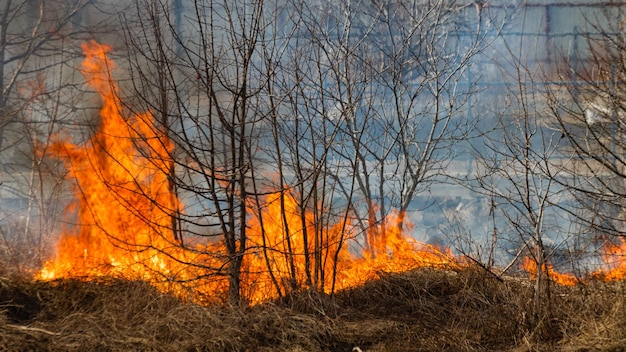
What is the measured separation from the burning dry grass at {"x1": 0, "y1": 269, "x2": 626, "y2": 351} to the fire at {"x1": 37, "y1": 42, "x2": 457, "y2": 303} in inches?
19.3

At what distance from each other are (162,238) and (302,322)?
15.0ft

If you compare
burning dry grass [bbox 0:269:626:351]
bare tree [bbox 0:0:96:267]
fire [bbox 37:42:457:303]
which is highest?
bare tree [bbox 0:0:96:267]

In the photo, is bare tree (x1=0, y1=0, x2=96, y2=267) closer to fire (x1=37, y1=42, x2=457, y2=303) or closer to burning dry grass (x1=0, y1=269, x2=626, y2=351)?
fire (x1=37, y1=42, x2=457, y2=303)

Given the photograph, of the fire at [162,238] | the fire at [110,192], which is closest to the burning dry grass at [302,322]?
the fire at [162,238]

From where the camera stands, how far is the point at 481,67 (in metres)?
15.4

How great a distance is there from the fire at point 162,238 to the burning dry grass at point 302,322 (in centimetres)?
49

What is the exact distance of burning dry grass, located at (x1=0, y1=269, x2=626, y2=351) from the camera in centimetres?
638

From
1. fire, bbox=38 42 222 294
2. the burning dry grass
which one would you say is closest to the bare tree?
fire, bbox=38 42 222 294

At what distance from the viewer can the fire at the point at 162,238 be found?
839 cm

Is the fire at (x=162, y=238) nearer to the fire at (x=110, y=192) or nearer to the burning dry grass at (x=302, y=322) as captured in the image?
the fire at (x=110, y=192)

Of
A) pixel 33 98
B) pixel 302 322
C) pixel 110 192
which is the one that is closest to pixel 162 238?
pixel 110 192

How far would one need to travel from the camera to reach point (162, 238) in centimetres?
1100

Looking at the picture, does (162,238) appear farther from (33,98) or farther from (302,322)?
(33,98)

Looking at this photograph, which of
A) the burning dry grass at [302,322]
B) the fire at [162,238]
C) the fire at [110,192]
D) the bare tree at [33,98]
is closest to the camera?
the burning dry grass at [302,322]
